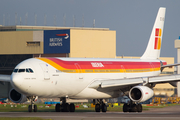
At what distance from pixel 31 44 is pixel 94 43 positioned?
16.5m

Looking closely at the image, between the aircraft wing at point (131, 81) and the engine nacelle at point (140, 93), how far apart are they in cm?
96

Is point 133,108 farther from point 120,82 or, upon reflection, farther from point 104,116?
point 104,116

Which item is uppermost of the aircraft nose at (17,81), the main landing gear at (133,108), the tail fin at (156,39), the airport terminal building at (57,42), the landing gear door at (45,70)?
the airport terminal building at (57,42)

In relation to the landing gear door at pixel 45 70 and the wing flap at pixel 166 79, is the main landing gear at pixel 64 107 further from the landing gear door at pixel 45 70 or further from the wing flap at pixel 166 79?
the wing flap at pixel 166 79

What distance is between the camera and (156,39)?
53062 mm

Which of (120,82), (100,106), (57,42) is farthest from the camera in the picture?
(57,42)

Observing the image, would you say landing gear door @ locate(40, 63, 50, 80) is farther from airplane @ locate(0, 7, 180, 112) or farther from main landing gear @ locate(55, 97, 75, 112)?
main landing gear @ locate(55, 97, 75, 112)

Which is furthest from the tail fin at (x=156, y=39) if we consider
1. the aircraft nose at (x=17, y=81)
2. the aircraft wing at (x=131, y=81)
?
the aircraft nose at (x=17, y=81)

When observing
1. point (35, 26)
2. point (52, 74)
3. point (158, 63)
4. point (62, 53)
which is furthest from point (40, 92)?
point (35, 26)

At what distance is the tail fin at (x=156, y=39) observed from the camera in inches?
2055

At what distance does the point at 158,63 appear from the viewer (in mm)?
50719

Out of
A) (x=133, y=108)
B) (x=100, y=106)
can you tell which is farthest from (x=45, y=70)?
(x=100, y=106)

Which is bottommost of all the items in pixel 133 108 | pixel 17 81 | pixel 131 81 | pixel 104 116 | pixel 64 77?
pixel 104 116

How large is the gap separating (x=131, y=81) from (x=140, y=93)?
5.36 feet
